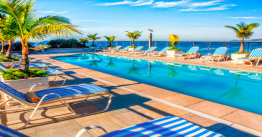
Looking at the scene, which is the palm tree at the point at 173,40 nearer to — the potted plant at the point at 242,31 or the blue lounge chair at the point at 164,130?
the potted plant at the point at 242,31

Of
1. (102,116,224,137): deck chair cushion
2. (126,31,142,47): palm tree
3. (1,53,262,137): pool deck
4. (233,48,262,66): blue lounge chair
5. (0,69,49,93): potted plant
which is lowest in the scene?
(1,53,262,137): pool deck

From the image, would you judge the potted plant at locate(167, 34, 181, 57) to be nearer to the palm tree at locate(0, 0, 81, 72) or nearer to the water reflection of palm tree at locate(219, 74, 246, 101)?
the water reflection of palm tree at locate(219, 74, 246, 101)

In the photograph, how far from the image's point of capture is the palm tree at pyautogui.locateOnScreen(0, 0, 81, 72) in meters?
3.97

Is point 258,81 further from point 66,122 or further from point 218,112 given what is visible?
point 66,122

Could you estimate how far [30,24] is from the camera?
→ 4043 millimetres

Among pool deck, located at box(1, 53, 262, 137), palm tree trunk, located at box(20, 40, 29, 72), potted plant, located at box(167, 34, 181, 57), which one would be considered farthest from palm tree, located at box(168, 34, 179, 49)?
palm tree trunk, located at box(20, 40, 29, 72)

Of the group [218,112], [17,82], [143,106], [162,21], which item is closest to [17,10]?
[17,82]

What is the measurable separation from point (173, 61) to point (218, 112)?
8.16 metres

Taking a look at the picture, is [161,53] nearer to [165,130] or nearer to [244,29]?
[244,29]

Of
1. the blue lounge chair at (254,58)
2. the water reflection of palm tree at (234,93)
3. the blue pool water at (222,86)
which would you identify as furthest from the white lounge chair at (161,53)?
the water reflection of palm tree at (234,93)

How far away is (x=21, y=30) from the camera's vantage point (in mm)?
4000

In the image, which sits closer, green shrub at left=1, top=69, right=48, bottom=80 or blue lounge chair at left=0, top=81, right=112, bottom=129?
blue lounge chair at left=0, top=81, right=112, bottom=129

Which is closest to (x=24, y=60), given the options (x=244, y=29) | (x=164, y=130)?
(x=164, y=130)

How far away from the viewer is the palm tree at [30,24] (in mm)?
3967
